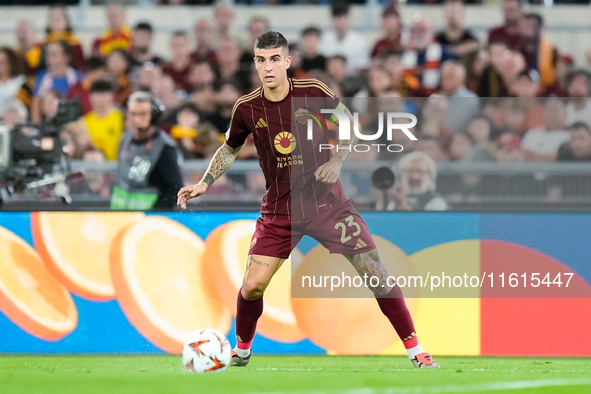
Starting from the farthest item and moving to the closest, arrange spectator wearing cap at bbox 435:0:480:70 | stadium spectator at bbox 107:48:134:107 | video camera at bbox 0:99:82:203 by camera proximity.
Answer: stadium spectator at bbox 107:48:134:107 → spectator wearing cap at bbox 435:0:480:70 → video camera at bbox 0:99:82:203

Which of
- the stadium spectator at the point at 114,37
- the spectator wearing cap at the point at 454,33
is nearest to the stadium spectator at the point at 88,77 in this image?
the stadium spectator at the point at 114,37

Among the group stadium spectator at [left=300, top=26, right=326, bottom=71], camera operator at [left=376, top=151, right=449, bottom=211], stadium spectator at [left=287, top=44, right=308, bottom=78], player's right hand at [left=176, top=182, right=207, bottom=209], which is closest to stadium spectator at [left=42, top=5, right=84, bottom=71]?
stadium spectator at [left=287, top=44, right=308, bottom=78]

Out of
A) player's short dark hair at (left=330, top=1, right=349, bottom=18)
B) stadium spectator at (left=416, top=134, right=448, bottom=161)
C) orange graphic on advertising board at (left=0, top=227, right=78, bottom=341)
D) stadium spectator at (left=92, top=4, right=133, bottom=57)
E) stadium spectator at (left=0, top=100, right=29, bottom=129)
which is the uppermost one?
player's short dark hair at (left=330, top=1, right=349, bottom=18)

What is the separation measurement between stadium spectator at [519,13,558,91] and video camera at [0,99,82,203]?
5513 mm

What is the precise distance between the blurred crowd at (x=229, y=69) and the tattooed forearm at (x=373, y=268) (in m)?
2.08

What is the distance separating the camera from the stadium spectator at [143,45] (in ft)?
39.1

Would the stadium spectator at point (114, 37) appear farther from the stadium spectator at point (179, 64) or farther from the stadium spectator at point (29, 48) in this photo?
the stadium spectator at point (179, 64)

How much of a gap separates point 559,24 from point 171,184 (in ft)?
20.3

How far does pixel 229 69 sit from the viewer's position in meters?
11.4

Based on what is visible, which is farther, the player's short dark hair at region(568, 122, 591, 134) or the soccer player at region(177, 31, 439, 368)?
the player's short dark hair at region(568, 122, 591, 134)

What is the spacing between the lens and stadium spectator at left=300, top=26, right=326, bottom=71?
11.4 metres

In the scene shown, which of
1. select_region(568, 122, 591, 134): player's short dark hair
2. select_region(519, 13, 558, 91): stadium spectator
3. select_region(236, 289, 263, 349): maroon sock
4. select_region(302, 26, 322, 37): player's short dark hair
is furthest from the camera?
select_region(302, 26, 322, 37): player's short dark hair

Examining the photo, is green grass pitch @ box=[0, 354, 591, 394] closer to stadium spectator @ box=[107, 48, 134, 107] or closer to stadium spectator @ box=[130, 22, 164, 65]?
stadium spectator @ box=[107, 48, 134, 107]

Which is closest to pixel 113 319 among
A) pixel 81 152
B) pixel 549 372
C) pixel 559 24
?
pixel 81 152
